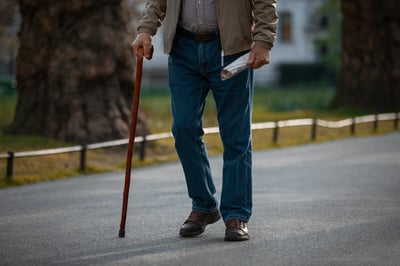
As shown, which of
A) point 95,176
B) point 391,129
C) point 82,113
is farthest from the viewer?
point 391,129

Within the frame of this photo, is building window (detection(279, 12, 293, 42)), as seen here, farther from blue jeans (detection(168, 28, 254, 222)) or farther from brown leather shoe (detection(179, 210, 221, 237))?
blue jeans (detection(168, 28, 254, 222))

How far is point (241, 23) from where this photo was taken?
7.08m

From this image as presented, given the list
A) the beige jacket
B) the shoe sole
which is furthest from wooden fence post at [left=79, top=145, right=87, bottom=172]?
the shoe sole

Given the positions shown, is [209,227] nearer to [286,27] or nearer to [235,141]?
[235,141]

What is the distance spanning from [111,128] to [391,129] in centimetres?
848

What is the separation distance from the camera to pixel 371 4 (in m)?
26.4

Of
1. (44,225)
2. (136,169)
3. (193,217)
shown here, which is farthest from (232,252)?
(136,169)

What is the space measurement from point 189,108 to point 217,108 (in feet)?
0.63

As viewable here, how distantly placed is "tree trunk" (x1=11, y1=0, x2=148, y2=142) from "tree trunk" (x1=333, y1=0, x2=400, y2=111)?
1187 cm

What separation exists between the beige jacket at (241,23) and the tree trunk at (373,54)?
1959 cm

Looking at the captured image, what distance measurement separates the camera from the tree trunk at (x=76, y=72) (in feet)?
49.4

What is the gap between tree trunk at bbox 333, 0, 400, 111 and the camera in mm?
26422

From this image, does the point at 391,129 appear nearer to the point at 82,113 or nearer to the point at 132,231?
the point at 82,113

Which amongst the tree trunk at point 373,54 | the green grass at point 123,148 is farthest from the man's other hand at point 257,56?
the tree trunk at point 373,54
